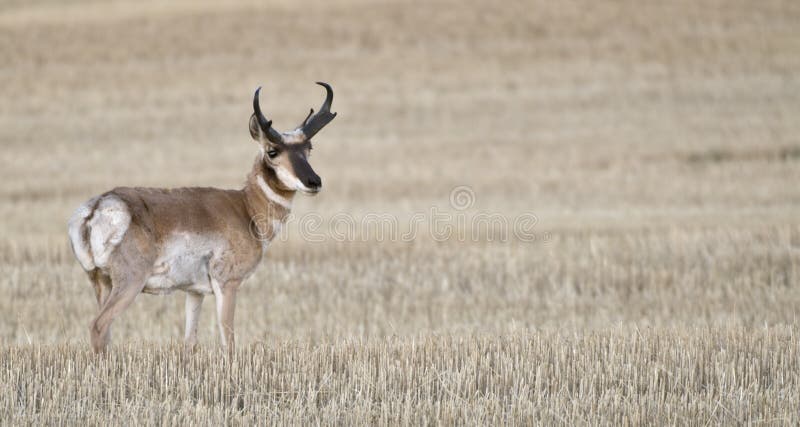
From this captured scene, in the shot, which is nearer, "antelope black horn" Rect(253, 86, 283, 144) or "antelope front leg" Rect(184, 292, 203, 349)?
"antelope black horn" Rect(253, 86, 283, 144)

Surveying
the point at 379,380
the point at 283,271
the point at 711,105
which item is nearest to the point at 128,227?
the point at 379,380

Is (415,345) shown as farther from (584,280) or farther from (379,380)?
(584,280)

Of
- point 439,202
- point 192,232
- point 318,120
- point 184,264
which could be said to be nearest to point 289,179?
point 318,120

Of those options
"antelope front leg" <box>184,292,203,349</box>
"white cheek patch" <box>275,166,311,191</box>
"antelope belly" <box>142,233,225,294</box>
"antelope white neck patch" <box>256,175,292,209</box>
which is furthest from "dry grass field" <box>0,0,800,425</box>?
"white cheek patch" <box>275,166,311,191</box>

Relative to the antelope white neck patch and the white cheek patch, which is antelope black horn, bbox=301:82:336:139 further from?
the antelope white neck patch

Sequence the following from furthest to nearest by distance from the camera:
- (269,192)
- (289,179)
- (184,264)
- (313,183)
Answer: (269,192) → (289,179) → (313,183) → (184,264)

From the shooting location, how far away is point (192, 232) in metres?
9.32

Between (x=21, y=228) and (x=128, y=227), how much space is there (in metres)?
11.3

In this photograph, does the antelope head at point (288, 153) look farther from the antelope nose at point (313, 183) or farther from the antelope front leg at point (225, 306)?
the antelope front leg at point (225, 306)

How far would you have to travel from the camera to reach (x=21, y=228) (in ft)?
63.2

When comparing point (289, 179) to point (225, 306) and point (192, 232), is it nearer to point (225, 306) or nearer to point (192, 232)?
point (192, 232)

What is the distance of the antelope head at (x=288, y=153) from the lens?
9.48m

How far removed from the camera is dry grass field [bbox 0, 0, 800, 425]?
8070 millimetres

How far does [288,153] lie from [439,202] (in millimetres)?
13420
